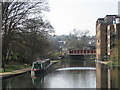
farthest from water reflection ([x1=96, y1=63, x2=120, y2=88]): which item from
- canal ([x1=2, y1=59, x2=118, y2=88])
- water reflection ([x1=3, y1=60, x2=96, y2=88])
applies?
water reflection ([x1=3, y1=60, x2=96, y2=88])

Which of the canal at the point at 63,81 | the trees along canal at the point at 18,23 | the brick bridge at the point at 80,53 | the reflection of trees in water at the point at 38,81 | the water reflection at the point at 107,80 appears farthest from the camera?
the brick bridge at the point at 80,53

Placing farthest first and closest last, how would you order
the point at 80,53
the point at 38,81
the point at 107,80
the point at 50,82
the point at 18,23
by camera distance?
the point at 80,53 → the point at 18,23 → the point at 38,81 → the point at 107,80 → the point at 50,82

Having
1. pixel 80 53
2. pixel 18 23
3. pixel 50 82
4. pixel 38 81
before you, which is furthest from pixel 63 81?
pixel 80 53

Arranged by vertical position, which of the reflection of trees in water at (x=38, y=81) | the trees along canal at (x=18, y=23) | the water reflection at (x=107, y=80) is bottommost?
the reflection of trees in water at (x=38, y=81)

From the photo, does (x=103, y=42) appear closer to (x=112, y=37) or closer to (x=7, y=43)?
(x=112, y=37)

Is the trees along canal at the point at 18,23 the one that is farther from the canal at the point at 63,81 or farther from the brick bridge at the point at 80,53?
the brick bridge at the point at 80,53

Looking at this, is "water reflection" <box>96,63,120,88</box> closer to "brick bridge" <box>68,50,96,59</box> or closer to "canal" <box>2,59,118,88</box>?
"canal" <box>2,59,118,88</box>

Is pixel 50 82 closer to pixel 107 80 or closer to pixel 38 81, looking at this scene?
pixel 38 81

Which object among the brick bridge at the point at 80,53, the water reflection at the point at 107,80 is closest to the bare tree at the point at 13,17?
the water reflection at the point at 107,80

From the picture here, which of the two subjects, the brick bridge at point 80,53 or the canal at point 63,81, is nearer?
the canal at point 63,81

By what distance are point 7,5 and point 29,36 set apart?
19.4 ft

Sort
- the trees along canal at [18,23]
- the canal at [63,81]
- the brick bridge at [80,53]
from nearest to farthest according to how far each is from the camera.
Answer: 1. the canal at [63,81]
2. the trees along canal at [18,23]
3. the brick bridge at [80,53]

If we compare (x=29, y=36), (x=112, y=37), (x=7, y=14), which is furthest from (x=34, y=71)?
(x=112, y=37)

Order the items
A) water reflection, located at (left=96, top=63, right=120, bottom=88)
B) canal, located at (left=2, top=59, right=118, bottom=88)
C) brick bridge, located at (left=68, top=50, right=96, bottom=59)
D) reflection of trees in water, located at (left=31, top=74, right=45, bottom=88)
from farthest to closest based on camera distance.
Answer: brick bridge, located at (left=68, top=50, right=96, bottom=59)
reflection of trees in water, located at (left=31, top=74, right=45, bottom=88)
canal, located at (left=2, top=59, right=118, bottom=88)
water reflection, located at (left=96, top=63, right=120, bottom=88)
